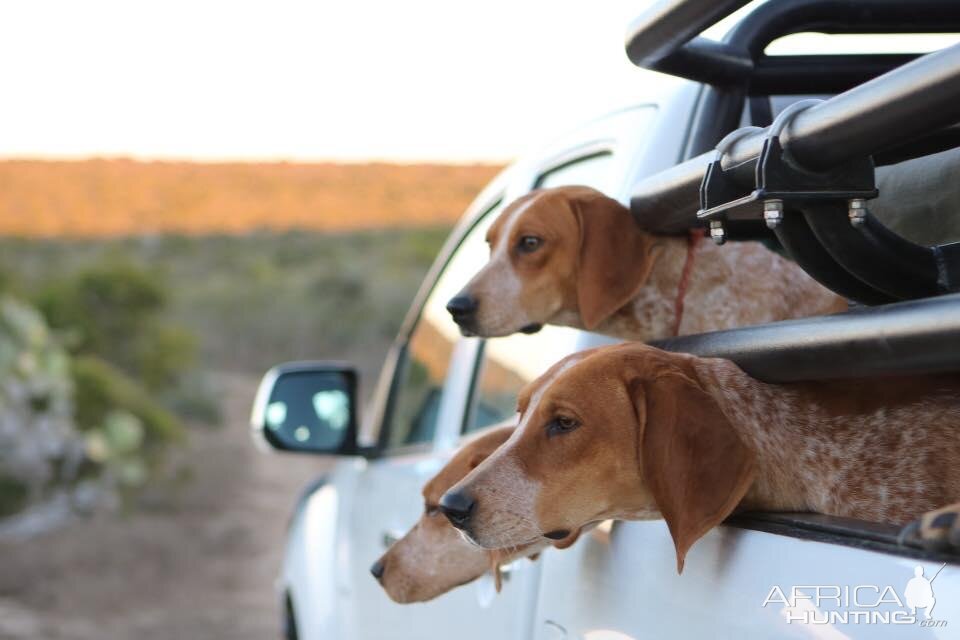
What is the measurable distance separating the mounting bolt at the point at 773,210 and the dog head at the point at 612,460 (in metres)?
0.29

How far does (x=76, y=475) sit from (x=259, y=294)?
23.5 metres

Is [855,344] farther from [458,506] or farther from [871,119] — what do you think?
[458,506]

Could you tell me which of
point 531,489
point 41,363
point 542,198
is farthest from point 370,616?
point 41,363

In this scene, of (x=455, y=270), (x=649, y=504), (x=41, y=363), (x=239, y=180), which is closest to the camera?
(x=649, y=504)

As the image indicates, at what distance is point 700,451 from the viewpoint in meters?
1.92

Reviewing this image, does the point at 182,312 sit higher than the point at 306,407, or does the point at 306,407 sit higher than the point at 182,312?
the point at 306,407

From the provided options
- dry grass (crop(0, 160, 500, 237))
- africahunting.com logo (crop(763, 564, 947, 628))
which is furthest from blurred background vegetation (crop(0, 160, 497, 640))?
africahunting.com logo (crop(763, 564, 947, 628))

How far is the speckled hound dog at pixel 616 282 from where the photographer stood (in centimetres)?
287

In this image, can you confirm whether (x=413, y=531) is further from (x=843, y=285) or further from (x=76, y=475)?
(x=76, y=475)

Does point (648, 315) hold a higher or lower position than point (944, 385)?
lower

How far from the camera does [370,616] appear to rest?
13.0 feet

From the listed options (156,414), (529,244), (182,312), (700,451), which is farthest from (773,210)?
(182,312)

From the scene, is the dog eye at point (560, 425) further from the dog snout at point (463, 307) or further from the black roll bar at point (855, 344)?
the dog snout at point (463, 307)

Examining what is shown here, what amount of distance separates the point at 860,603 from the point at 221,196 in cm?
6164
